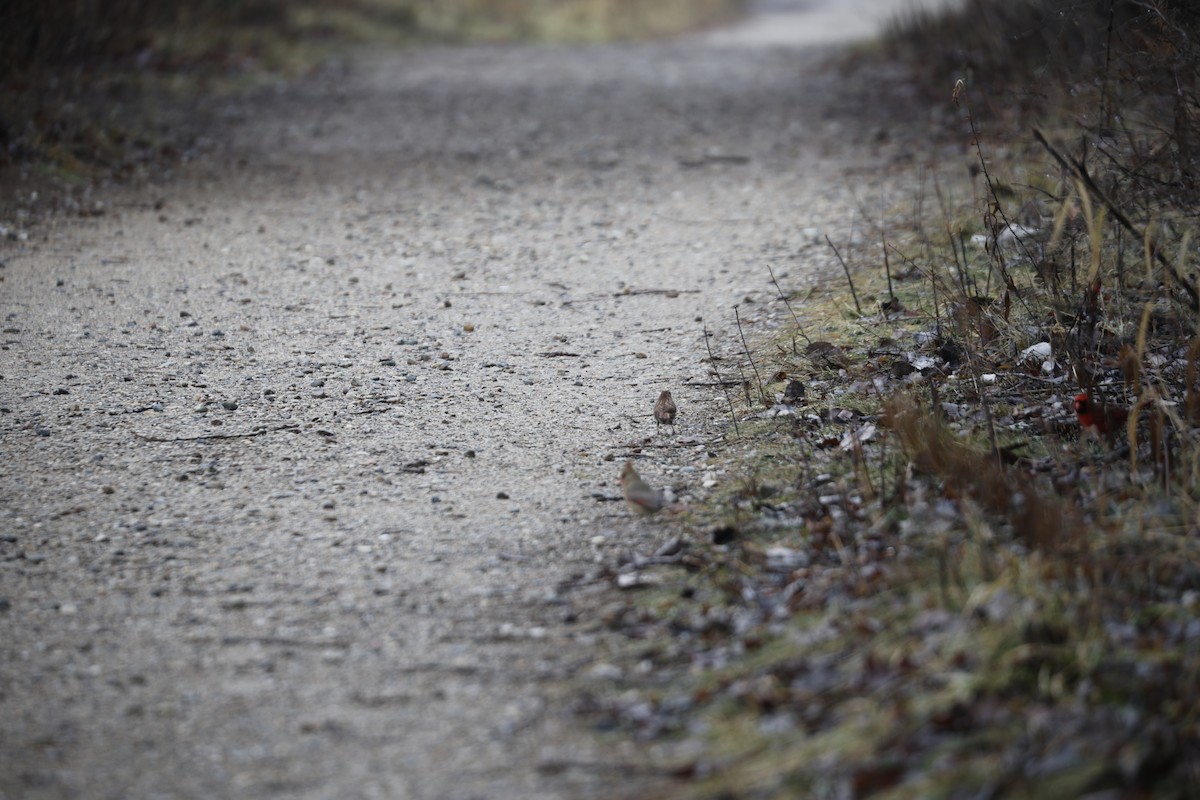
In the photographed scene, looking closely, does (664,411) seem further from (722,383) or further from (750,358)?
(750,358)

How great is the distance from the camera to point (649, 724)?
2383mm

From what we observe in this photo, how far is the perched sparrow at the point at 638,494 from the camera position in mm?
3262

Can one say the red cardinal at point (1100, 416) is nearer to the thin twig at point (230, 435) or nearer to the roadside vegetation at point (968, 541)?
the roadside vegetation at point (968, 541)

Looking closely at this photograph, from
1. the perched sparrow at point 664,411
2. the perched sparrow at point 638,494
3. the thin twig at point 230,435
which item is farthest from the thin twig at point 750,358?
the thin twig at point 230,435

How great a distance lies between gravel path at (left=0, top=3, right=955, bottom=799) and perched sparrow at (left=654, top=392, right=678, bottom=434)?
0.21 ft

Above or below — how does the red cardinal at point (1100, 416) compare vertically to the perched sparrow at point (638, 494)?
above

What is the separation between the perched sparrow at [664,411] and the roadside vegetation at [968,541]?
267 mm

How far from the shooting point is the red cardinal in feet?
10.7

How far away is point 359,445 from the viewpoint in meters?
3.71

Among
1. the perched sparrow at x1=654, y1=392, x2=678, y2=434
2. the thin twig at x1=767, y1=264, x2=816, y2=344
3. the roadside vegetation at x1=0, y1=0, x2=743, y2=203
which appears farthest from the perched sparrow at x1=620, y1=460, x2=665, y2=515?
the roadside vegetation at x1=0, y1=0, x2=743, y2=203

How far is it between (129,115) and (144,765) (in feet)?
24.1

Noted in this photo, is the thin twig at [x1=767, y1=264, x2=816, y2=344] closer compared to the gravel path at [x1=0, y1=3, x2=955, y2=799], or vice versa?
the gravel path at [x1=0, y1=3, x2=955, y2=799]

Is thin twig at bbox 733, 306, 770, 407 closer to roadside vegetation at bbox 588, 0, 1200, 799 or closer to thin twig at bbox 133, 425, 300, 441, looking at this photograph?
roadside vegetation at bbox 588, 0, 1200, 799

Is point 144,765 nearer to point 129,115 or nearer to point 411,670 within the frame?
point 411,670
